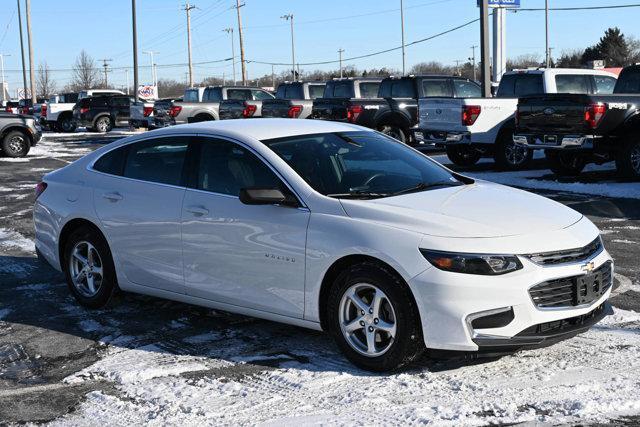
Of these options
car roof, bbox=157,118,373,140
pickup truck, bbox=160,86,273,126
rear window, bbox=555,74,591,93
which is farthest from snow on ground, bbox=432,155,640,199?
pickup truck, bbox=160,86,273,126

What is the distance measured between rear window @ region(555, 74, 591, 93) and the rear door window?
13.4ft

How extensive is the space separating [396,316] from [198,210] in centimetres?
175

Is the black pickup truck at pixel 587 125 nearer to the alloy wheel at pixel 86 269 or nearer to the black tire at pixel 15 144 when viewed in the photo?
the alloy wheel at pixel 86 269

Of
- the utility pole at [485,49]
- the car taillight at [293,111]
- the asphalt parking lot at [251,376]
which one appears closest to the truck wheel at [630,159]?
the utility pole at [485,49]

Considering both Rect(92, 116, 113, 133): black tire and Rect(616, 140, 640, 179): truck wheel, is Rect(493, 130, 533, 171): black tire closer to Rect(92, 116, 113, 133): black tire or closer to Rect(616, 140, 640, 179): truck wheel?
Rect(616, 140, 640, 179): truck wheel

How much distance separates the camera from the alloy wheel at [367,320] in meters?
4.83

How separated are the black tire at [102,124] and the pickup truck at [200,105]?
6.57m

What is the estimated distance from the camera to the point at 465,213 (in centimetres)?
498

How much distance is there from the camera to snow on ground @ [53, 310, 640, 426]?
428 centimetres

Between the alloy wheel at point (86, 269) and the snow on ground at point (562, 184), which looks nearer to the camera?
the alloy wheel at point (86, 269)

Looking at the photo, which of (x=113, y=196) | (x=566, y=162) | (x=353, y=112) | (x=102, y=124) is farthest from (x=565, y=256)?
(x=102, y=124)

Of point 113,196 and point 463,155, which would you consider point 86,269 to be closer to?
point 113,196

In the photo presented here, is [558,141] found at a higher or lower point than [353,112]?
lower

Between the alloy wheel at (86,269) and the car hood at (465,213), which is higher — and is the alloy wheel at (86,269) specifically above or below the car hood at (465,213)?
below
